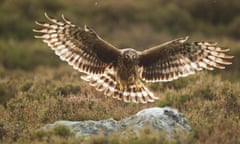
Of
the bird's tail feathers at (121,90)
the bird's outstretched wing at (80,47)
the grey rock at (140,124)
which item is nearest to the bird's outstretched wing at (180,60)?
the bird's tail feathers at (121,90)

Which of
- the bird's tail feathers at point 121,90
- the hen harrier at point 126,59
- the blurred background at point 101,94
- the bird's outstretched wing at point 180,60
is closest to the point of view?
the blurred background at point 101,94

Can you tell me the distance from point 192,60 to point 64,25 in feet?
6.88

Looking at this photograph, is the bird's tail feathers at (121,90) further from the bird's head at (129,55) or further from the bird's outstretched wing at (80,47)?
the bird's head at (129,55)

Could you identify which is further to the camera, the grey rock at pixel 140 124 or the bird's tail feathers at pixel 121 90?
the bird's tail feathers at pixel 121 90

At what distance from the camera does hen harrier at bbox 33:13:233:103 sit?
9781 mm

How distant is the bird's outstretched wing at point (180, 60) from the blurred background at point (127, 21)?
363 inches

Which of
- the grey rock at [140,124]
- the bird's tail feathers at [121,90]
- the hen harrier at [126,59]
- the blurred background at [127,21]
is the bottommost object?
the grey rock at [140,124]

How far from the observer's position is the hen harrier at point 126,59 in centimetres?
978

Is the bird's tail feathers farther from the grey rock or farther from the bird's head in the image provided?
the grey rock

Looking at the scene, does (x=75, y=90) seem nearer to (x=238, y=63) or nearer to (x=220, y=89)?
(x=220, y=89)

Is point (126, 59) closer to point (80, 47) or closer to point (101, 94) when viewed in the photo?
point (80, 47)

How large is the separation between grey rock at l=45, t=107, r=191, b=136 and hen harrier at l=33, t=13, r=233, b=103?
4.49ft

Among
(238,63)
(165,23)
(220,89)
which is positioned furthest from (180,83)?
(165,23)

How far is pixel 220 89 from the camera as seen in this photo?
437 inches
